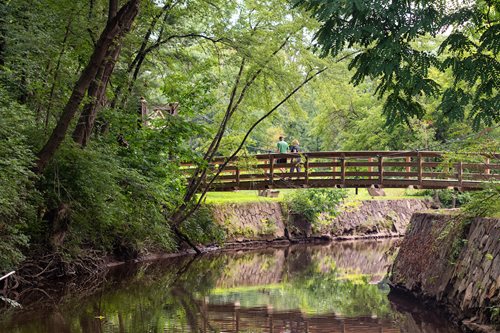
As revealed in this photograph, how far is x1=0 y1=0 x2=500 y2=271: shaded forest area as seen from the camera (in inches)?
295

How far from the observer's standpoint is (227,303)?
12.3 meters

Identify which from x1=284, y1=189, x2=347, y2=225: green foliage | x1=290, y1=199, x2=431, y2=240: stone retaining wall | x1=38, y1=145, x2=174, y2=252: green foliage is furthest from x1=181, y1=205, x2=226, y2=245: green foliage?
x1=38, y1=145, x2=174, y2=252: green foliage

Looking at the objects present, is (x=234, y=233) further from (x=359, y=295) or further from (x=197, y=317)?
(x=197, y=317)

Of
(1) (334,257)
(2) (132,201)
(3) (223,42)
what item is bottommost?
(1) (334,257)

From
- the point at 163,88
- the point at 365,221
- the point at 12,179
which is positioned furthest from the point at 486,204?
the point at 365,221

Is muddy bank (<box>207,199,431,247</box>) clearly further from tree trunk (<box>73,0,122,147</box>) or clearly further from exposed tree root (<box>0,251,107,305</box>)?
tree trunk (<box>73,0,122,147</box>)

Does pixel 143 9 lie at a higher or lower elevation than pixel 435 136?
higher

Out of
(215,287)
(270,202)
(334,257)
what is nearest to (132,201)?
(215,287)

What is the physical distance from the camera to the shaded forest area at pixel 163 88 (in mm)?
7480

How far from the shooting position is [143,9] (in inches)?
604

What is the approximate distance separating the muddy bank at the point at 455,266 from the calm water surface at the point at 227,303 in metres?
0.36

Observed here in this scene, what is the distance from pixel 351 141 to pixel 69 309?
20.2 m

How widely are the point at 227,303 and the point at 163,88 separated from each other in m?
6.77

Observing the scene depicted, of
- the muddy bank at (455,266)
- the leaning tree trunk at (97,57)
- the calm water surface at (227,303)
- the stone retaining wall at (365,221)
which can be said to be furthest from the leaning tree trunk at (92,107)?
the stone retaining wall at (365,221)
